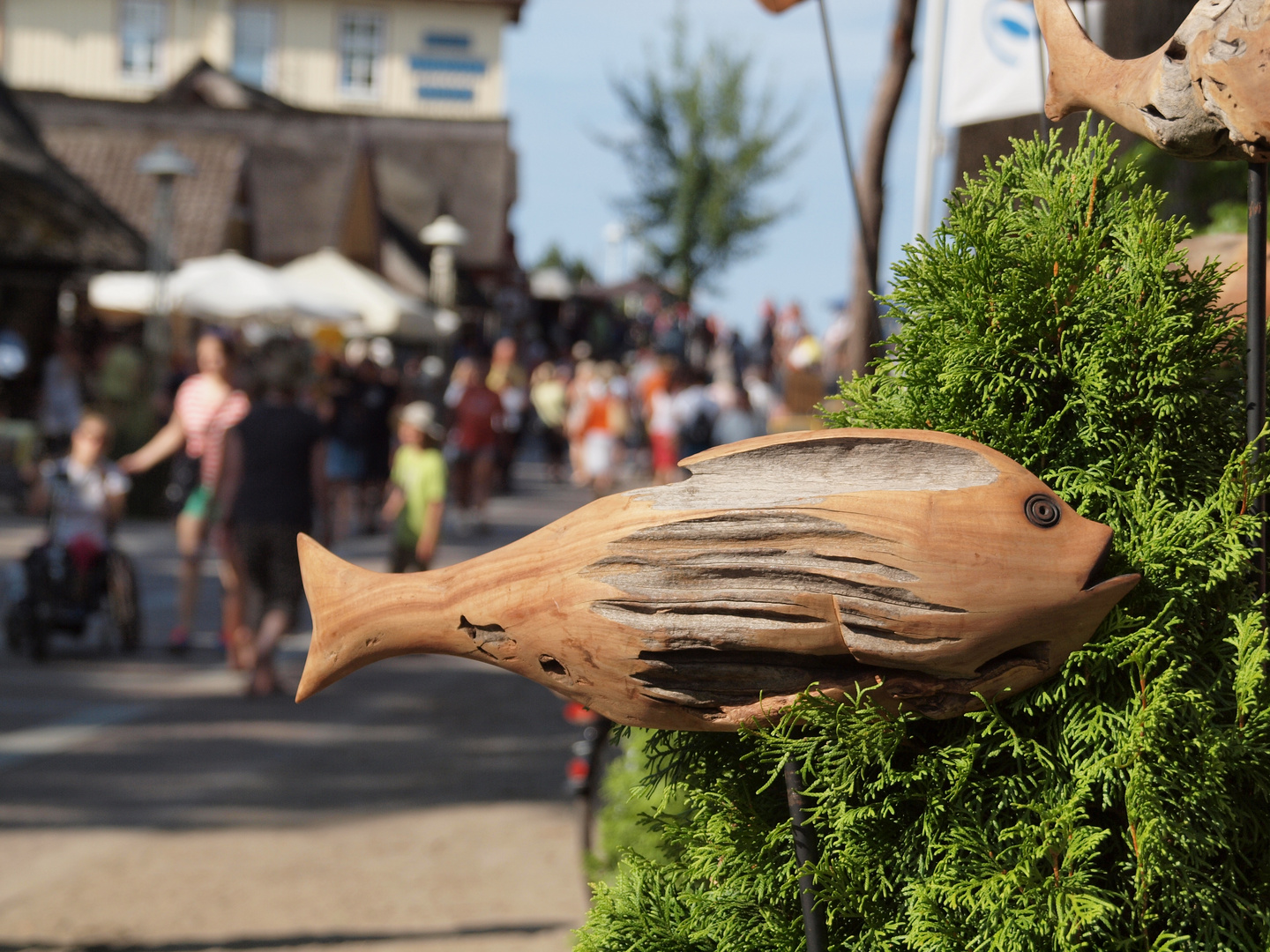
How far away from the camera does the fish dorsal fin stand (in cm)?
110

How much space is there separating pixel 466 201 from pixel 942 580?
28.1 m

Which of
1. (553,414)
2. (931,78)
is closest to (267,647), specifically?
(931,78)

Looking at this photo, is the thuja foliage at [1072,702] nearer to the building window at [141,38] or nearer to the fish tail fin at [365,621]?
the fish tail fin at [365,621]

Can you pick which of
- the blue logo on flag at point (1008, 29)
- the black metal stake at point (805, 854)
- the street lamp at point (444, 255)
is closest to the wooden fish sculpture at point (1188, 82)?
the black metal stake at point (805, 854)

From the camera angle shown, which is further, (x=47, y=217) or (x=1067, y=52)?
(x=47, y=217)

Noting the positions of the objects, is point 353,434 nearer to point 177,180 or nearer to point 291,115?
point 177,180

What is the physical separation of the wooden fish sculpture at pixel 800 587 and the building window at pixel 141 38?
3474 cm

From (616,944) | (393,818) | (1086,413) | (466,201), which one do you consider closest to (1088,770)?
(1086,413)

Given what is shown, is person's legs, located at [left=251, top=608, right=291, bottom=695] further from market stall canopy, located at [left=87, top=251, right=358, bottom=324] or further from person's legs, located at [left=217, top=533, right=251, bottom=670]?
market stall canopy, located at [left=87, top=251, right=358, bottom=324]

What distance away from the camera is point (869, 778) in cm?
117

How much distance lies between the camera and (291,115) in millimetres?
25250

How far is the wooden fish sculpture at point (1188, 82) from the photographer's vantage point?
43.4 inches

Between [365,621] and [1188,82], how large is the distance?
33.6 inches

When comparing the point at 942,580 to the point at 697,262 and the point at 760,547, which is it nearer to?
the point at 760,547
